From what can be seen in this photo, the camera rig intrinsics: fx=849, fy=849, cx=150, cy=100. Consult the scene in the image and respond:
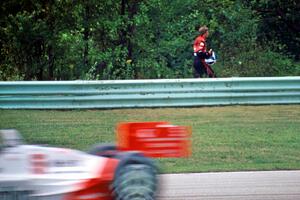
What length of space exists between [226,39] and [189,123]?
9.23 m

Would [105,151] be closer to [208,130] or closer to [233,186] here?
[233,186]

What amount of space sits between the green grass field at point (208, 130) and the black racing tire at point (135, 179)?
3.34 meters

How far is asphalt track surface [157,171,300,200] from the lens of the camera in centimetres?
862

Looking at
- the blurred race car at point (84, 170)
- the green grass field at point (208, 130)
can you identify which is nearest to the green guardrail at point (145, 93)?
the green grass field at point (208, 130)

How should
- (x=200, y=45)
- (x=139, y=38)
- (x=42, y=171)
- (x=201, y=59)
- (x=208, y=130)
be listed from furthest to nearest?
(x=139, y=38) → (x=200, y=45) → (x=201, y=59) → (x=208, y=130) → (x=42, y=171)

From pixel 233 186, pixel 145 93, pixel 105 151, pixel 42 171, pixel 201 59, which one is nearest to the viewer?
pixel 42 171

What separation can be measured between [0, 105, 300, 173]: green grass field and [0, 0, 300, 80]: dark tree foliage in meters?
5.01

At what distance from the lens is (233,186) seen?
30.3 ft

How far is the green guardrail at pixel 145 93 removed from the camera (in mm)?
15695

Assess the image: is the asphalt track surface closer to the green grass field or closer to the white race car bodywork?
the green grass field

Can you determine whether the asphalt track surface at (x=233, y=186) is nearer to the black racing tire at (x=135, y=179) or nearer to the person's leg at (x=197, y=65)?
the black racing tire at (x=135, y=179)

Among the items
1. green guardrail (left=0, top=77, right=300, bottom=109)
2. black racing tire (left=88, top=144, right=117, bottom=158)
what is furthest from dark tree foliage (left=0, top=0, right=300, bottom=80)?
black racing tire (left=88, top=144, right=117, bottom=158)

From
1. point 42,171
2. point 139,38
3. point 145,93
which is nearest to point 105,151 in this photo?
point 42,171

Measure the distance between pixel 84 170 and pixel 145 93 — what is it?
9.58 m
